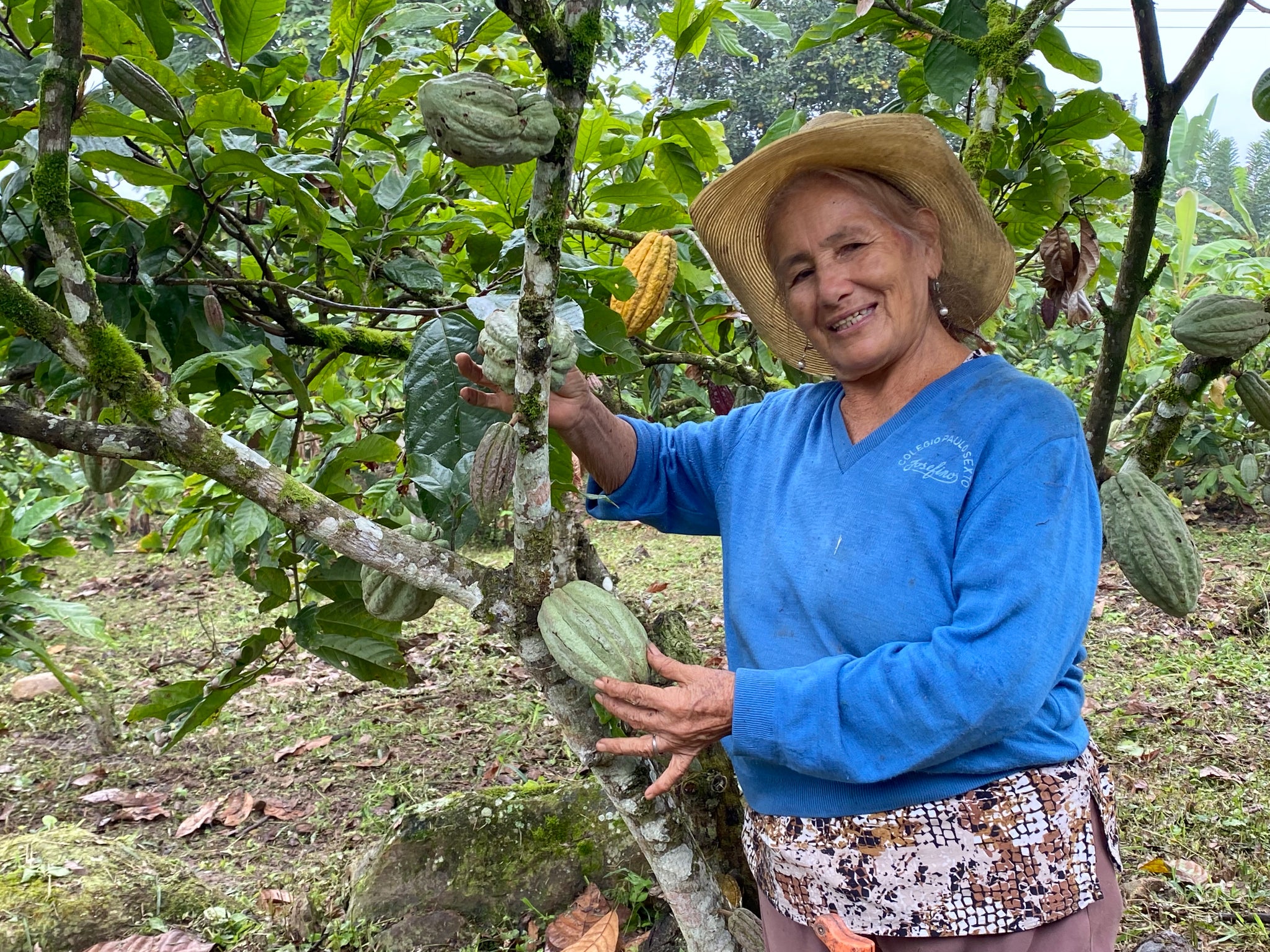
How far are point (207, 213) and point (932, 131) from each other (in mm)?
1076

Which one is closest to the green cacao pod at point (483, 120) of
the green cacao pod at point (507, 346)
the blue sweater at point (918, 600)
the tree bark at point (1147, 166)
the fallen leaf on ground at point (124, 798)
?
the green cacao pod at point (507, 346)

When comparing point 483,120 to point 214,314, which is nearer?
point 483,120

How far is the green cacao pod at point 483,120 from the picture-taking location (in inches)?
32.7

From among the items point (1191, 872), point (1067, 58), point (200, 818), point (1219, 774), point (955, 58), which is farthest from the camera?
point (200, 818)

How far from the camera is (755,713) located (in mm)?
1084

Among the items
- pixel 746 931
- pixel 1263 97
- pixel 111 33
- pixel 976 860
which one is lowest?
pixel 746 931

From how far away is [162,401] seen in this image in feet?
3.57

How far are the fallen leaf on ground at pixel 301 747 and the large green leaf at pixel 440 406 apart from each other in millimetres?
2491

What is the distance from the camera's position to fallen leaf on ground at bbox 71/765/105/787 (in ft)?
10.3

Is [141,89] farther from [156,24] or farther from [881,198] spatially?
[881,198]

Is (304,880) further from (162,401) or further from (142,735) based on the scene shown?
(162,401)

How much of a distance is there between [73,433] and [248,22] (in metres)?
0.75

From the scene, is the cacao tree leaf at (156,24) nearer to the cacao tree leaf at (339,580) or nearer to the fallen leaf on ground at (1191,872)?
the cacao tree leaf at (339,580)

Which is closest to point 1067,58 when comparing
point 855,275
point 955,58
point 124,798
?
point 955,58
